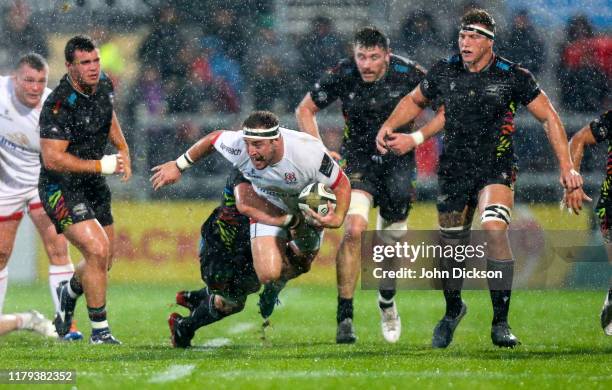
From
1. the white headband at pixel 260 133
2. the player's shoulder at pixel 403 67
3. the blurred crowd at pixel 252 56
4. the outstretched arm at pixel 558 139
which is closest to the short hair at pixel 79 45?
the white headband at pixel 260 133

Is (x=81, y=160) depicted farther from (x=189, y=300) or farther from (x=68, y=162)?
(x=189, y=300)

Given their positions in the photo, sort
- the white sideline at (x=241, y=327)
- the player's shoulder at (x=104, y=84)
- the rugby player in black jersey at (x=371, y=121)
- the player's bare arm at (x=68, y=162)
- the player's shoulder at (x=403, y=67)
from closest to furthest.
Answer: the player's bare arm at (x=68, y=162), the player's shoulder at (x=104, y=84), the rugby player in black jersey at (x=371, y=121), the player's shoulder at (x=403, y=67), the white sideline at (x=241, y=327)

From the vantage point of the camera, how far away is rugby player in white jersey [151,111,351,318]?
793cm

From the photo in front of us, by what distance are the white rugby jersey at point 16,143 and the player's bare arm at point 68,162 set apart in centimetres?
122

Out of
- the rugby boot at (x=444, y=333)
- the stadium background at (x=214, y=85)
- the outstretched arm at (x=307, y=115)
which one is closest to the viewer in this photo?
the rugby boot at (x=444, y=333)

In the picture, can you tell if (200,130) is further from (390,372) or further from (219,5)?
(390,372)

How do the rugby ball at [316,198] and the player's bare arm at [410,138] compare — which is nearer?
the rugby ball at [316,198]

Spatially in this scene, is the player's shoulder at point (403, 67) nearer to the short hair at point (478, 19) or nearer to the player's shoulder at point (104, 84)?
the short hair at point (478, 19)

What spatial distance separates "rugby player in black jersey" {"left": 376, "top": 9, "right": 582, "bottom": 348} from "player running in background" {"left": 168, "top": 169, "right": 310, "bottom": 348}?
104cm

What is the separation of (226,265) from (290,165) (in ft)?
2.94

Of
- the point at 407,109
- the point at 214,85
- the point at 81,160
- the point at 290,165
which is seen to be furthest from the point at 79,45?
the point at 214,85

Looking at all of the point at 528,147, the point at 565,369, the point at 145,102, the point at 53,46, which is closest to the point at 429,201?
the point at 528,147

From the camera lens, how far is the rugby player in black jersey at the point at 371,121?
9555mm

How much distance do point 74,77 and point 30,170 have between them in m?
1.61
